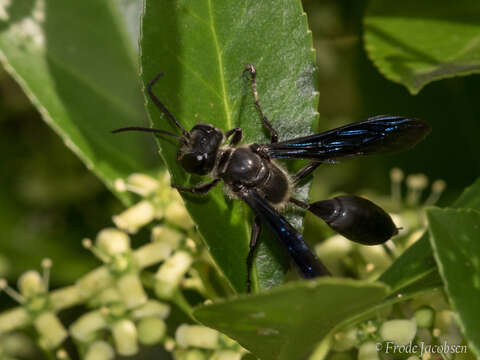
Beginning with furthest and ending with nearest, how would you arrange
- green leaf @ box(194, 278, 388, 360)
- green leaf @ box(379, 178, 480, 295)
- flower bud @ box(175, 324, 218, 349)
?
1. flower bud @ box(175, 324, 218, 349)
2. green leaf @ box(379, 178, 480, 295)
3. green leaf @ box(194, 278, 388, 360)

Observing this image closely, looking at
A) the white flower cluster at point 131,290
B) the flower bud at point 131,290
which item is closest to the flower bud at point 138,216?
the white flower cluster at point 131,290

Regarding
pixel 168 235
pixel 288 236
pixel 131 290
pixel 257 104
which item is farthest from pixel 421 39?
pixel 131 290

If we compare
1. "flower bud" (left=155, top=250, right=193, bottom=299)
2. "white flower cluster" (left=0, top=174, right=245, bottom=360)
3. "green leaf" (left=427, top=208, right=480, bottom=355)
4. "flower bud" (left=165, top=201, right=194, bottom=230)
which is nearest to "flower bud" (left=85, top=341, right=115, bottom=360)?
"white flower cluster" (left=0, top=174, right=245, bottom=360)

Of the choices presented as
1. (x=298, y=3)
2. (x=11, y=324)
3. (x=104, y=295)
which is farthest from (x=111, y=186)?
(x=298, y=3)

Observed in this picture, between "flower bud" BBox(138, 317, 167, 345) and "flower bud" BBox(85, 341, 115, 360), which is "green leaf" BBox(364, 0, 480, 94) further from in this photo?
"flower bud" BBox(85, 341, 115, 360)

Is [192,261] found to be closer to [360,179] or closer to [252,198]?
[252,198]

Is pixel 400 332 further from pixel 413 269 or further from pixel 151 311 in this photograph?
pixel 151 311

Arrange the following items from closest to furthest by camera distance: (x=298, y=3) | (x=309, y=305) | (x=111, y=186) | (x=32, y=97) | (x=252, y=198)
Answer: (x=309, y=305) → (x=298, y=3) → (x=252, y=198) → (x=32, y=97) → (x=111, y=186)
